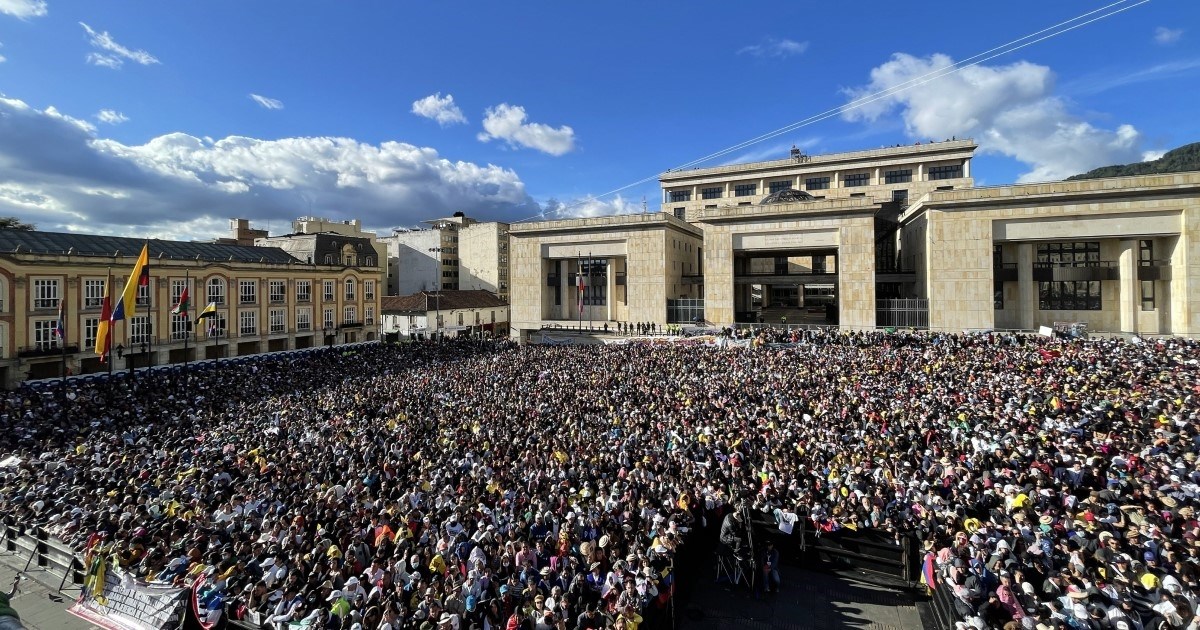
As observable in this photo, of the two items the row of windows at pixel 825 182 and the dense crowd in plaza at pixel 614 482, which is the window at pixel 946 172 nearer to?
the row of windows at pixel 825 182

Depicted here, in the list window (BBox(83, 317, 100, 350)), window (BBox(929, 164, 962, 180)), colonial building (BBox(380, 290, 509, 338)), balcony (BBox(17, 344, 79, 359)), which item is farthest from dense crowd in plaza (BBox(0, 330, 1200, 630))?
window (BBox(929, 164, 962, 180))

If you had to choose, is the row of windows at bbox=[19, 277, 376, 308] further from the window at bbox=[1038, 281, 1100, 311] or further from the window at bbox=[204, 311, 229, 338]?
the window at bbox=[1038, 281, 1100, 311]

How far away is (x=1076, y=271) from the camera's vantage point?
3625 centimetres

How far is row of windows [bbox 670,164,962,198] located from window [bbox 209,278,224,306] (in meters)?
47.9

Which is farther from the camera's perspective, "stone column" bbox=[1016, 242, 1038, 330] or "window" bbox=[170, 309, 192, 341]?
"window" bbox=[170, 309, 192, 341]

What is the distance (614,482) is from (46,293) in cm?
3792

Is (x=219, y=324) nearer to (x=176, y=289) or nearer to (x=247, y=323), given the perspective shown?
(x=247, y=323)

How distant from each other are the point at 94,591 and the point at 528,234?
41.8 metres

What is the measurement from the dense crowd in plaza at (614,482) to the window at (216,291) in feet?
50.6

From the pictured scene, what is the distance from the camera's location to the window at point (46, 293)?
3030cm

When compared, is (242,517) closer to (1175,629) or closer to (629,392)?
(629,392)

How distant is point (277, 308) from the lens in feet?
143

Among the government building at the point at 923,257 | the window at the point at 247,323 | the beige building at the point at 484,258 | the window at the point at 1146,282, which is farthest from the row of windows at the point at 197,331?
the window at the point at 1146,282

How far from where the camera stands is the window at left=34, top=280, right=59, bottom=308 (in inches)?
1193
